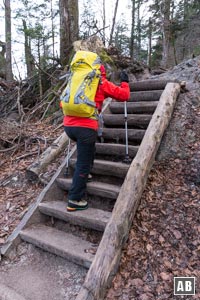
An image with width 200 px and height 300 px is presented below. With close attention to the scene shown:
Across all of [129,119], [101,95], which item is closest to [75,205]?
[101,95]

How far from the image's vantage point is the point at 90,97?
3.40m

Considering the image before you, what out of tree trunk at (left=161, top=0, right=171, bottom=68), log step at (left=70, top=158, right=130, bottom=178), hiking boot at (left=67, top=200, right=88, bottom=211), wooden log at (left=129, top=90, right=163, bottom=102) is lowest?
hiking boot at (left=67, top=200, right=88, bottom=211)

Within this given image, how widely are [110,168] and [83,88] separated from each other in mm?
1252

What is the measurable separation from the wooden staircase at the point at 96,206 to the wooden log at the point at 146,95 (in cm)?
2

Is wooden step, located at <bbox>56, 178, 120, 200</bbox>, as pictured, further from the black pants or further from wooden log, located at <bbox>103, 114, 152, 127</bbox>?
wooden log, located at <bbox>103, 114, 152, 127</bbox>

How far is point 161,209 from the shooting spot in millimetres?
3436

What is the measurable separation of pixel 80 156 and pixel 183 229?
1557mm

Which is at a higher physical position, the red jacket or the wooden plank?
the red jacket

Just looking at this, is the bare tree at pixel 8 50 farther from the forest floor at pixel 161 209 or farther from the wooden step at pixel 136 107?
the wooden step at pixel 136 107

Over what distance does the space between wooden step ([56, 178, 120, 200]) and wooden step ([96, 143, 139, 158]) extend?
0.59 meters

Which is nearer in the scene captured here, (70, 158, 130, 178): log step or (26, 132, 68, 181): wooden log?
(70, 158, 130, 178): log step

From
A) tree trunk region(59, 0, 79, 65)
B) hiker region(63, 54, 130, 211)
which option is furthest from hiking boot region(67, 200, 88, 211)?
tree trunk region(59, 0, 79, 65)

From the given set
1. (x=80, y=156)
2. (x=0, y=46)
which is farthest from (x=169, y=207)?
(x=0, y=46)

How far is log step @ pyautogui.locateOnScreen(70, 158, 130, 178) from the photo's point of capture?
12.6ft
